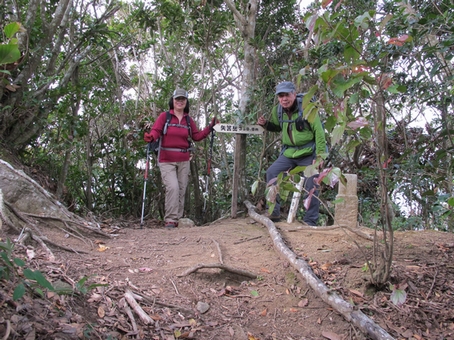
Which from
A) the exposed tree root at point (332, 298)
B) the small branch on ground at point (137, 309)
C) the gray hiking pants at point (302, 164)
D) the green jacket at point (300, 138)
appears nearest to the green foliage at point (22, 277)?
the small branch on ground at point (137, 309)

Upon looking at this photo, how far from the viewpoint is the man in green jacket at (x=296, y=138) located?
17.5ft

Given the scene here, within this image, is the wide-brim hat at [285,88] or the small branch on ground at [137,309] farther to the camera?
the wide-brim hat at [285,88]

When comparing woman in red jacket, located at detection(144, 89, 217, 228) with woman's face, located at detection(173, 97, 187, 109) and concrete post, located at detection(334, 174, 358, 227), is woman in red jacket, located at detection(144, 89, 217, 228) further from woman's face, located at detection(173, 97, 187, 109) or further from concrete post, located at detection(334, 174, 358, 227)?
concrete post, located at detection(334, 174, 358, 227)

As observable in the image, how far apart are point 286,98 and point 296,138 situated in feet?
1.92

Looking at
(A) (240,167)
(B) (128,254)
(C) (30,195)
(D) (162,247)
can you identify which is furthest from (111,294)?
(A) (240,167)

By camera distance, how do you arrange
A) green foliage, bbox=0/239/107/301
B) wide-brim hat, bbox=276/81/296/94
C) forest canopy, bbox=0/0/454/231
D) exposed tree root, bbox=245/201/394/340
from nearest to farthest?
green foliage, bbox=0/239/107/301, exposed tree root, bbox=245/201/394/340, forest canopy, bbox=0/0/454/231, wide-brim hat, bbox=276/81/296/94

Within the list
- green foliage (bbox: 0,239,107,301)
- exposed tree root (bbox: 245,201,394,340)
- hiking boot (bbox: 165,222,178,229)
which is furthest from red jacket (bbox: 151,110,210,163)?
green foliage (bbox: 0,239,107,301)

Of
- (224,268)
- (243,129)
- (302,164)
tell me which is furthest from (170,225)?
(224,268)

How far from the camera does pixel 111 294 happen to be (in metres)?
2.95

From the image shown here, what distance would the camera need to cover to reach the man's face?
537 centimetres

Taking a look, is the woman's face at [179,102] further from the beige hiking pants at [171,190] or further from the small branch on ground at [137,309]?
the small branch on ground at [137,309]

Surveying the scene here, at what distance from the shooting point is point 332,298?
3184 mm

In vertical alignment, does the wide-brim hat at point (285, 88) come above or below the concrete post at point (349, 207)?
above

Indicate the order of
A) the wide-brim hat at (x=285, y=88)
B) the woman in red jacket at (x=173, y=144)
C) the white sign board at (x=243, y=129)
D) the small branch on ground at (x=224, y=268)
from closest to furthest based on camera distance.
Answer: the small branch on ground at (x=224, y=268), the wide-brim hat at (x=285, y=88), the white sign board at (x=243, y=129), the woman in red jacket at (x=173, y=144)
